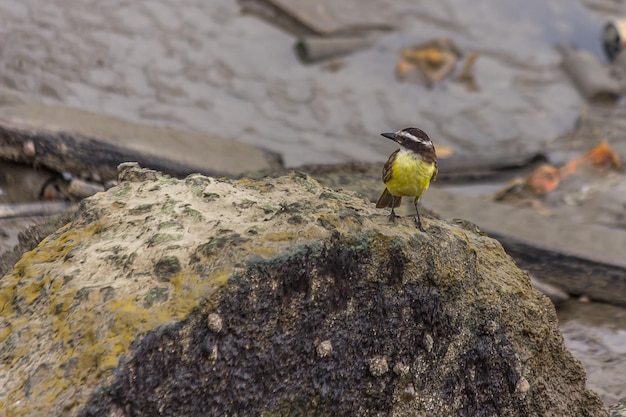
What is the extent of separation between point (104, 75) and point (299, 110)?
2087 mm

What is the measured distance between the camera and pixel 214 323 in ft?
8.75

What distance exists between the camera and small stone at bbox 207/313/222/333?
2.66 meters

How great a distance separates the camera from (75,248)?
9.75 ft

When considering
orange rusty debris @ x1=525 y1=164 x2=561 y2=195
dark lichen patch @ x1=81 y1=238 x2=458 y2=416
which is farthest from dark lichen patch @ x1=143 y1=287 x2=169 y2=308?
orange rusty debris @ x1=525 y1=164 x2=561 y2=195

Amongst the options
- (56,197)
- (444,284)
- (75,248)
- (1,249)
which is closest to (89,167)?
(56,197)

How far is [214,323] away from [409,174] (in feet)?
4.84

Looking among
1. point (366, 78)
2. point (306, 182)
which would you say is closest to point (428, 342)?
point (306, 182)

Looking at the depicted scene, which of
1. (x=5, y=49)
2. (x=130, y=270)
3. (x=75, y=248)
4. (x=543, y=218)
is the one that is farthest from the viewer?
(x=5, y=49)

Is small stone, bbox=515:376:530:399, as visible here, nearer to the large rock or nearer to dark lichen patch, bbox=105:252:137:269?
the large rock

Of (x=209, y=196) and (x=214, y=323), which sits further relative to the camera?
(x=209, y=196)

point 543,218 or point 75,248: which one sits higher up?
point 75,248

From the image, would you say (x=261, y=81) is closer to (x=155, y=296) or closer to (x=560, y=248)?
(x=560, y=248)

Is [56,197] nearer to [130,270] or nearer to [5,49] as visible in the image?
[130,270]

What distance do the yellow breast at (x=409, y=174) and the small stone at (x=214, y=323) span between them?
4.74ft
